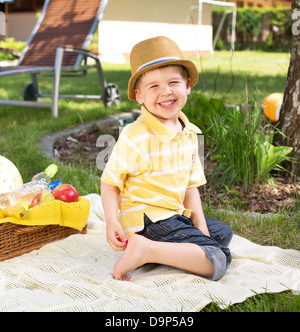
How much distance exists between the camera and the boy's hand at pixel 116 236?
2.07 metres

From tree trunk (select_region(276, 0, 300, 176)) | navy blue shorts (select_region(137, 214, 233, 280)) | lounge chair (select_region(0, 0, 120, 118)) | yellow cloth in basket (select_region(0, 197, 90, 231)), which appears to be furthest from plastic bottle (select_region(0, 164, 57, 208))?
lounge chair (select_region(0, 0, 120, 118))

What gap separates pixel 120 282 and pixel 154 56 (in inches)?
38.8

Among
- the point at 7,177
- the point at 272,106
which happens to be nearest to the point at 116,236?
the point at 7,177

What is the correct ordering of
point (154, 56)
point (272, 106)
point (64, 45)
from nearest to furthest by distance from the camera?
point (154, 56), point (272, 106), point (64, 45)

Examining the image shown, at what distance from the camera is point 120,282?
200 cm

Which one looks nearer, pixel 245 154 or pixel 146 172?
pixel 146 172

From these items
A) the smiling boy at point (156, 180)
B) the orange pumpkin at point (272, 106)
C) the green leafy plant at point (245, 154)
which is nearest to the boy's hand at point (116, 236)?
the smiling boy at point (156, 180)

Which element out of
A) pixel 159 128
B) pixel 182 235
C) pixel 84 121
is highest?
pixel 159 128

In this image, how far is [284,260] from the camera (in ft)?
7.38

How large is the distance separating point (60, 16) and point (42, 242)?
16.8 ft

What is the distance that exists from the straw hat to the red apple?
0.71 meters

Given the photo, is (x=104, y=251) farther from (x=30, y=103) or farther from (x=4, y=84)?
(x=4, y=84)

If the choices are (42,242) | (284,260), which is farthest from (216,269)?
(42,242)

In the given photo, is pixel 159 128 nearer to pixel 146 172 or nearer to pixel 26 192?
pixel 146 172
